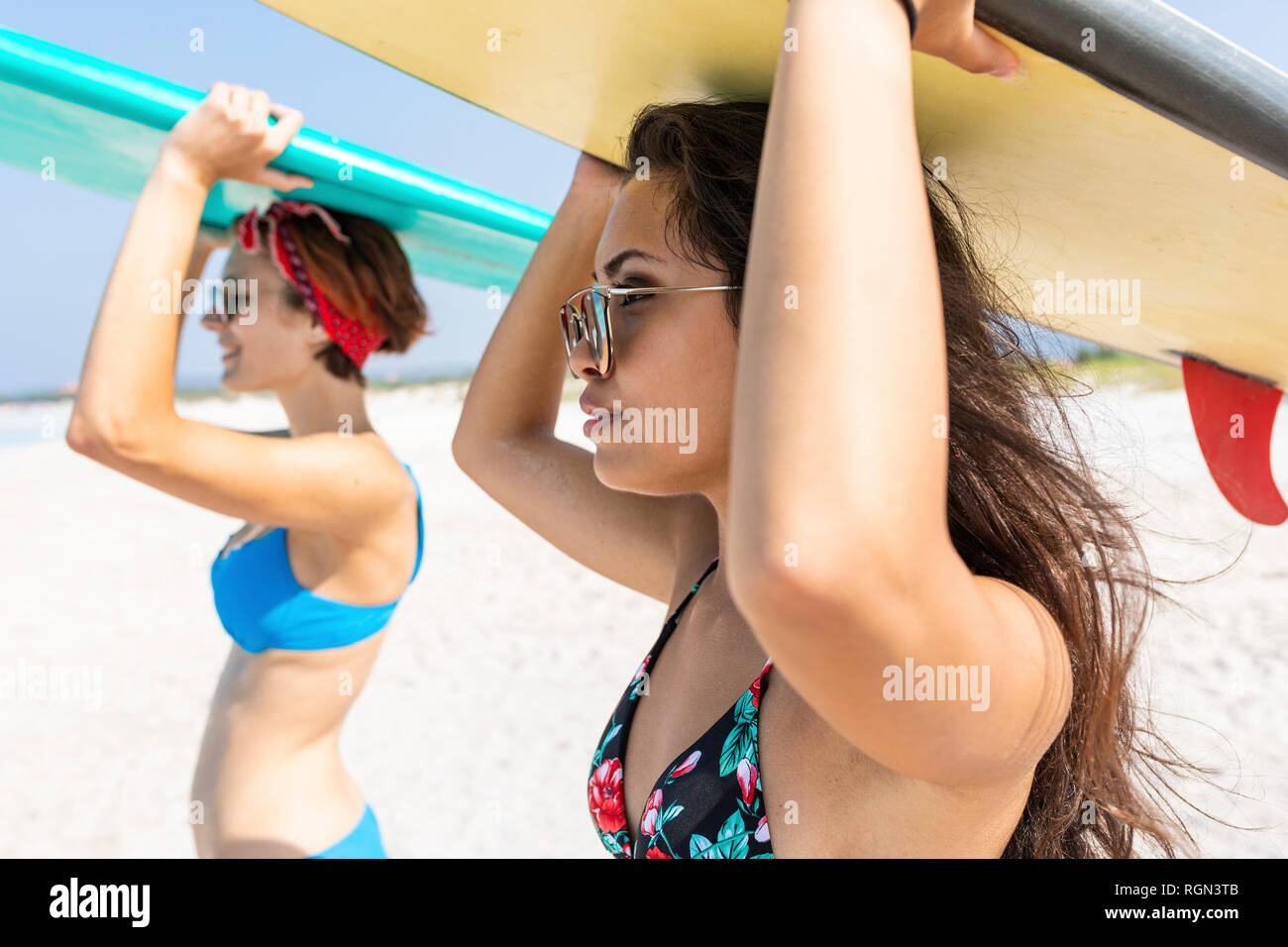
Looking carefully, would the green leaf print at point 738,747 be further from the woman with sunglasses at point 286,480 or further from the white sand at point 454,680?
the woman with sunglasses at point 286,480

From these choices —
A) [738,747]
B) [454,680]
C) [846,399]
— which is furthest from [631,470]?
[454,680]

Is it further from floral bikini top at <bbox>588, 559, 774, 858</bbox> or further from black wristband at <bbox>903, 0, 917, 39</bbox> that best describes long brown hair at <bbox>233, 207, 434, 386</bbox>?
black wristband at <bbox>903, 0, 917, 39</bbox>

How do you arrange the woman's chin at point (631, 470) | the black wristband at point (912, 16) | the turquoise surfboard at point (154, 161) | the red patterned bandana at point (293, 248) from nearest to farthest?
the black wristband at point (912, 16), the woman's chin at point (631, 470), the turquoise surfboard at point (154, 161), the red patterned bandana at point (293, 248)

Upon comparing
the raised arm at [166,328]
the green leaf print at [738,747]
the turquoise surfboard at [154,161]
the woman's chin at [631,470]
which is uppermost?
the turquoise surfboard at [154,161]

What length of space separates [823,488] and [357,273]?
2350mm

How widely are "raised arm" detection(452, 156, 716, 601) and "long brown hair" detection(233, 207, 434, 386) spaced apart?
2.70 ft

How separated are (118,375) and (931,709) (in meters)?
1.79

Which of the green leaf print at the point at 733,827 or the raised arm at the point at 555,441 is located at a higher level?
the raised arm at the point at 555,441

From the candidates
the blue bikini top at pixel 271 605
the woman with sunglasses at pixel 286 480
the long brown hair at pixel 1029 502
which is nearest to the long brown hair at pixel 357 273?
the woman with sunglasses at pixel 286 480

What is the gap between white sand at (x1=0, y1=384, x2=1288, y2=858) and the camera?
5.71 m

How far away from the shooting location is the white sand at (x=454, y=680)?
5707 mm

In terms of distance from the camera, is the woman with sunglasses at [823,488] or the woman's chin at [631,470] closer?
the woman with sunglasses at [823,488]
